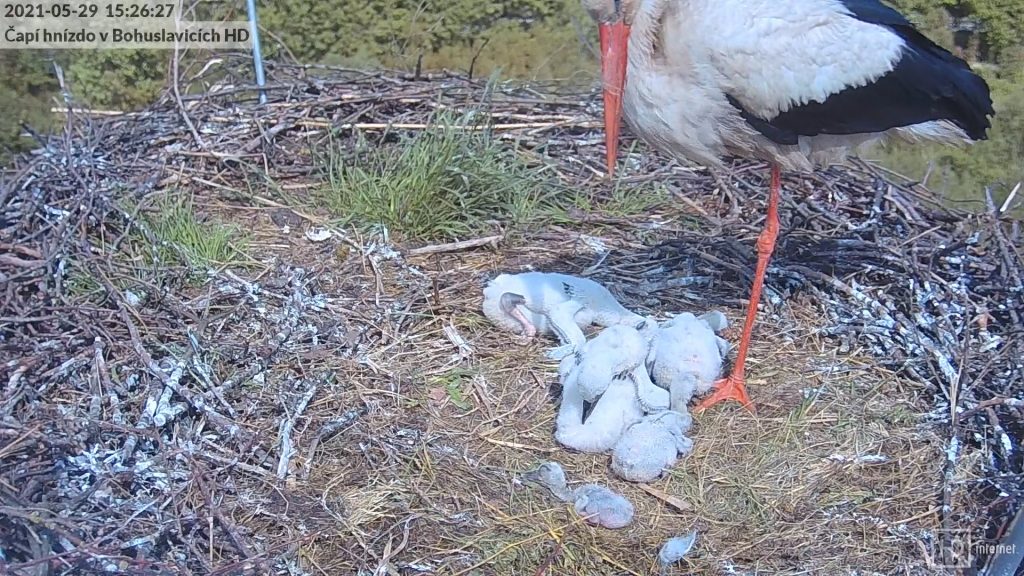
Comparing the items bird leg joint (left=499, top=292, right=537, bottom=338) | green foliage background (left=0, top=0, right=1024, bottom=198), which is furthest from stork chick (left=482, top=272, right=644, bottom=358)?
green foliage background (left=0, top=0, right=1024, bottom=198)

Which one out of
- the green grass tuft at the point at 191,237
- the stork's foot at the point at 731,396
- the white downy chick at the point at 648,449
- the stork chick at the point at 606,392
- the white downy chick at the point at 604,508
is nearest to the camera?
the white downy chick at the point at 604,508

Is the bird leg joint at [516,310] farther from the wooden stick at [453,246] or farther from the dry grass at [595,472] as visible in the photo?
the wooden stick at [453,246]

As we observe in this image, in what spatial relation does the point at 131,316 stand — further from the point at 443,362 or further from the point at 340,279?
the point at 443,362

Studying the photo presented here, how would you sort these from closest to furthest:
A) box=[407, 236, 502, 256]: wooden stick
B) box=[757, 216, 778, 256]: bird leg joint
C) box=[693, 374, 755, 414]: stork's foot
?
1. box=[693, 374, 755, 414]: stork's foot
2. box=[757, 216, 778, 256]: bird leg joint
3. box=[407, 236, 502, 256]: wooden stick

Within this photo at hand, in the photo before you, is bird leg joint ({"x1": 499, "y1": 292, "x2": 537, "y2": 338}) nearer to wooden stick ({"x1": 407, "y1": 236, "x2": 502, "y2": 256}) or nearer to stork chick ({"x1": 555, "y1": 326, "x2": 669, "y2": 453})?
stork chick ({"x1": 555, "y1": 326, "x2": 669, "y2": 453})

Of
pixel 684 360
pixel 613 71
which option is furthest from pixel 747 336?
pixel 613 71

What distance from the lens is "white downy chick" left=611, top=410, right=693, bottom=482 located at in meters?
2.68

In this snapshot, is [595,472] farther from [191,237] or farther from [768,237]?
[191,237]

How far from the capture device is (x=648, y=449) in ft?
8.77

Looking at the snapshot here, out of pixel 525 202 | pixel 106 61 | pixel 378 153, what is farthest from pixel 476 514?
pixel 106 61

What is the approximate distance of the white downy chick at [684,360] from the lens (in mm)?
2900

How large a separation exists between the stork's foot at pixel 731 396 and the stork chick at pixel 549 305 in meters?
0.32

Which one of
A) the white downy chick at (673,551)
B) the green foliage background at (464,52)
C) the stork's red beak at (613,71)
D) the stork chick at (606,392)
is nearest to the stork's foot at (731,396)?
the stork chick at (606,392)

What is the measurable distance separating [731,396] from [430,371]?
3.00 feet
